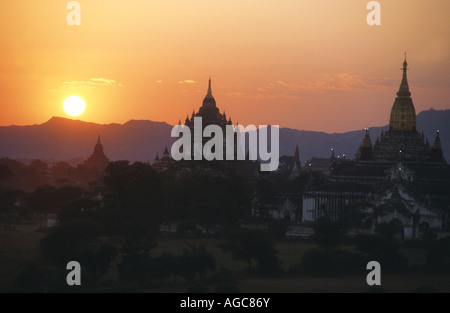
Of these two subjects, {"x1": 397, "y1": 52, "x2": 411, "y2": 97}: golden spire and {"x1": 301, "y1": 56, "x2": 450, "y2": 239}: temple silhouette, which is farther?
{"x1": 397, "y1": 52, "x2": 411, "y2": 97}: golden spire

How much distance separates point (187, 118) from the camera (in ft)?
503

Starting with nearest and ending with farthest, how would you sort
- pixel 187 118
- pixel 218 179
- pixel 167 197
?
pixel 167 197
pixel 218 179
pixel 187 118

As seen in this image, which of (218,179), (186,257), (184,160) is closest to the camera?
(186,257)

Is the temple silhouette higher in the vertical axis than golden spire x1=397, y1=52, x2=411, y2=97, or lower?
lower

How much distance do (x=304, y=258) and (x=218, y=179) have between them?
34304 millimetres

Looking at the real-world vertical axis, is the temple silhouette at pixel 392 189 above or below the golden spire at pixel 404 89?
below

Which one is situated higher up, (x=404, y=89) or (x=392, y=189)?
(x=404, y=89)

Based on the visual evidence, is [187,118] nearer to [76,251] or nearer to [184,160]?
[184,160]

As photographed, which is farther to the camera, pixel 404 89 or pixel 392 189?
pixel 404 89

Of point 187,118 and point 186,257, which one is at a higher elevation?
point 187,118

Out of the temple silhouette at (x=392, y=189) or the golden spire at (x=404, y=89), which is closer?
the temple silhouette at (x=392, y=189)
